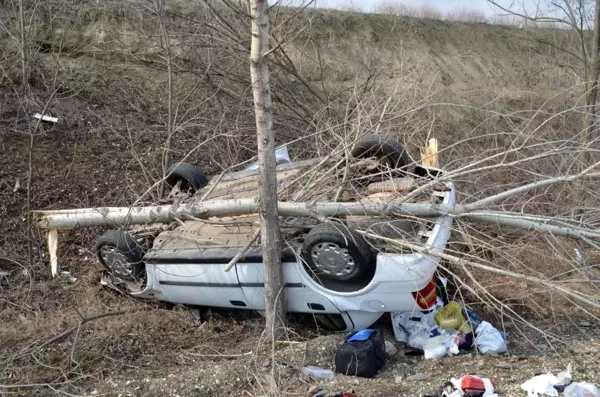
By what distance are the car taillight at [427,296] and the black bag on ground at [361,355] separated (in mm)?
421

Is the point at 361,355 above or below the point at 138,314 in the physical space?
above

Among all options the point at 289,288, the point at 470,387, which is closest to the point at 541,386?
the point at 470,387

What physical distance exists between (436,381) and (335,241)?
1227mm

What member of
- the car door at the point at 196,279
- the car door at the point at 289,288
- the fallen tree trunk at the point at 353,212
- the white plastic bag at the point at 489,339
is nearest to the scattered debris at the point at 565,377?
the white plastic bag at the point at 489,339

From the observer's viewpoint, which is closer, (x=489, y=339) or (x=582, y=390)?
(x=582, y=390)

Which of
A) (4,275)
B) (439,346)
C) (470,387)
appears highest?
(470,387)

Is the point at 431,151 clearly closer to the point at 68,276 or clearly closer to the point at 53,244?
the point at 53,244

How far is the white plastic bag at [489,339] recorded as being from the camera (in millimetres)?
4660

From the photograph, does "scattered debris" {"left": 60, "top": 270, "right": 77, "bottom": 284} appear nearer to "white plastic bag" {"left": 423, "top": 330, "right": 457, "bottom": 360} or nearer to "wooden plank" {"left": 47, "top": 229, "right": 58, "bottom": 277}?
"wooden plank" {"left": 47, "top": 229, "right": 58, "bottom": 277}

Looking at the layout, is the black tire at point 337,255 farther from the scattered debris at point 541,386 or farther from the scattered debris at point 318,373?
the scattered debris at point 541,386

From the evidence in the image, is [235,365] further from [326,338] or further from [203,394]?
[326,338]

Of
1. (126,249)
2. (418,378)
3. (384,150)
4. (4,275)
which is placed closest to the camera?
(418,378)

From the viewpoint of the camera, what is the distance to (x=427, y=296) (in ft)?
15.1

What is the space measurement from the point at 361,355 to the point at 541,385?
1.23 metres
